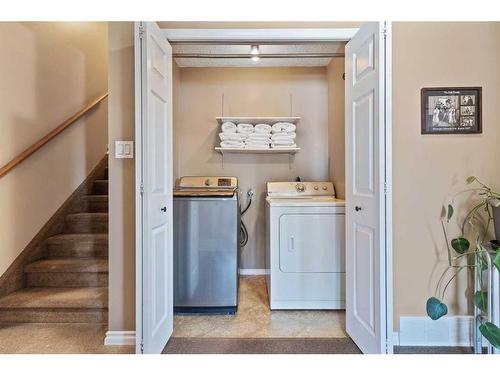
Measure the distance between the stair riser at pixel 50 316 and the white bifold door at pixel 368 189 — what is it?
1857 millimetres

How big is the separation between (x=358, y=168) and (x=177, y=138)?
6.73 feet

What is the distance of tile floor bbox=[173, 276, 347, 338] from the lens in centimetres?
196

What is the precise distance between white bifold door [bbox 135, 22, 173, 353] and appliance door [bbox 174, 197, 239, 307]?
1.31 ft

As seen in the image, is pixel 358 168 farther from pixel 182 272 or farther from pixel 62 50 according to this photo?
pixel 62 50

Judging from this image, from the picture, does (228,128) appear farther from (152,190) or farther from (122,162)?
(152,190)

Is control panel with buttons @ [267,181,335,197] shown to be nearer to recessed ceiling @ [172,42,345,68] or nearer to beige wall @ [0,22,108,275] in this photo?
recessed ceiling @ [172,42,345,68]

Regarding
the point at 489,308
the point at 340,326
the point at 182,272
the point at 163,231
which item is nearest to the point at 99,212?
the point at 182,272

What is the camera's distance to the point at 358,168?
173 cm

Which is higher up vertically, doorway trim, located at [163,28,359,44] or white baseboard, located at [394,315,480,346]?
doorway trim, located at [163,28,359,44]

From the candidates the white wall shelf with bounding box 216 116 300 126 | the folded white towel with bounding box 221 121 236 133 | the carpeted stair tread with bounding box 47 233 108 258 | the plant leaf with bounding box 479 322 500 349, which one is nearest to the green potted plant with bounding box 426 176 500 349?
the plant leaf with bounding box 479 322 500 349

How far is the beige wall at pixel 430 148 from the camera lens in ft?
5.68

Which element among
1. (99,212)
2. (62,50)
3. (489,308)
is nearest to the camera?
(489,308)

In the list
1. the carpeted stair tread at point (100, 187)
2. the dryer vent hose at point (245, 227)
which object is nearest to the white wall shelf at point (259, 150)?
the dryer vent hose at point (245, 227)

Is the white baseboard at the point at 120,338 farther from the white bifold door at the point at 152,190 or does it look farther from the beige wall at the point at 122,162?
the beige wall at the point at 122,162
